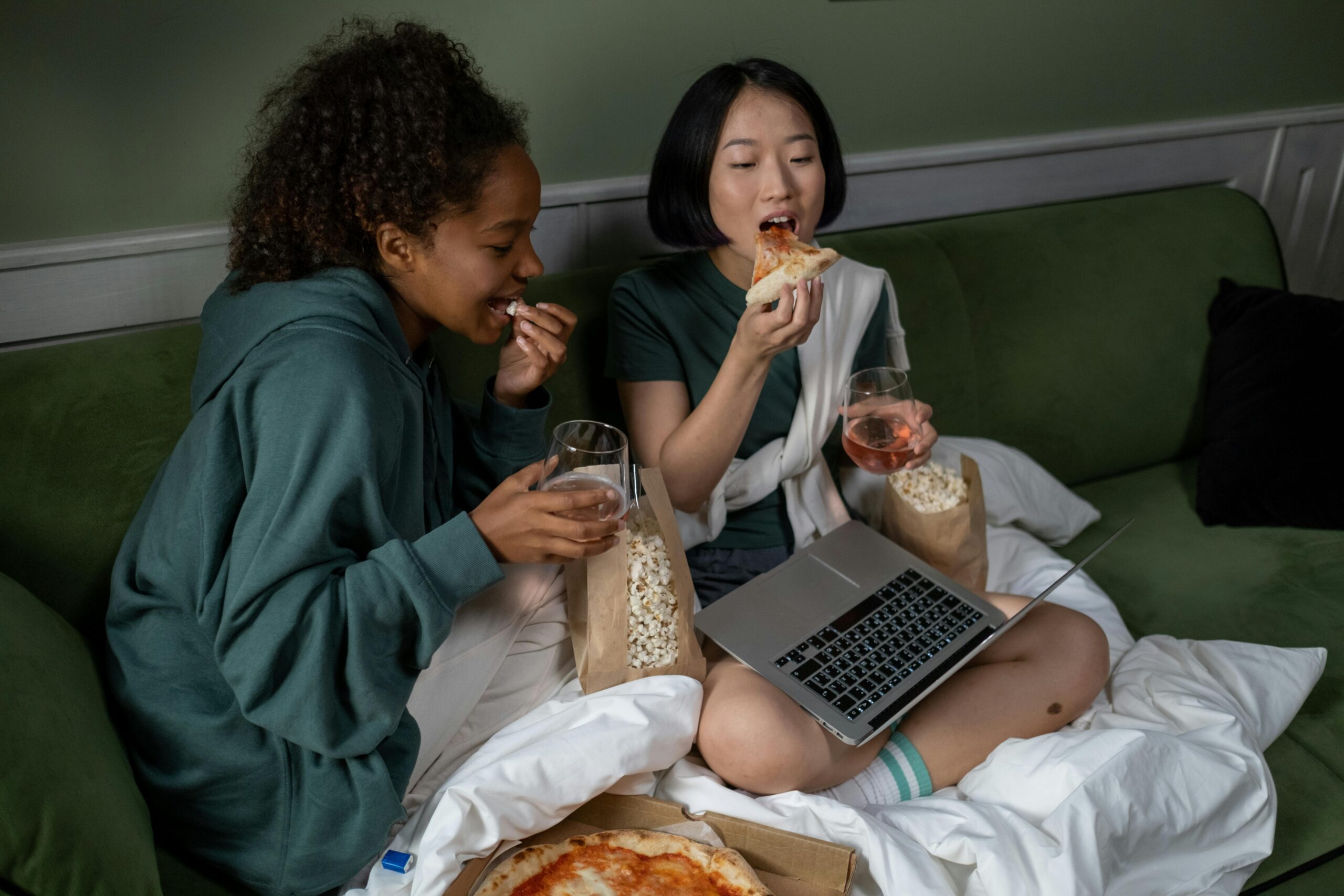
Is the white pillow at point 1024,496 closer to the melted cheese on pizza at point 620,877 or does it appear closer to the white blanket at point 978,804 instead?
the white blanket at point 978,804

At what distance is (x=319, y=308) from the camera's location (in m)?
1.26

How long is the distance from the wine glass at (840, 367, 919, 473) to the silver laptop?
7.1 inches

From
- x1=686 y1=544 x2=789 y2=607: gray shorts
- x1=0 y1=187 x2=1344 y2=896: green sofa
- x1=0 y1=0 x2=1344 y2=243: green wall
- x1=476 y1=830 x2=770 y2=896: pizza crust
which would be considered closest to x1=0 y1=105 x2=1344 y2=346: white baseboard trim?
x1=0 y1=0 x2=1344 y2=243: green wall

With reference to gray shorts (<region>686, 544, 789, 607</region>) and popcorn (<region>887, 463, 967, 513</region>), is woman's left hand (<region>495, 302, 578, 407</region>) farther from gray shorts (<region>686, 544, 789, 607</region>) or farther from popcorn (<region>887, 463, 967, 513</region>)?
popcorn (<region>887, 463, 967, 513</region>)

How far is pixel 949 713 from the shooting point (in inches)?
62.9

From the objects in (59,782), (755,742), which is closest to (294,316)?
(59,782)

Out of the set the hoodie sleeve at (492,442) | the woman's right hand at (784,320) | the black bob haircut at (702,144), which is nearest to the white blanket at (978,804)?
the hoodie sleeve at (492,442)

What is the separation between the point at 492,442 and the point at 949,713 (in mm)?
803

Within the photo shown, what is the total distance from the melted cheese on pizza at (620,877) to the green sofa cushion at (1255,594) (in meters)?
0.87

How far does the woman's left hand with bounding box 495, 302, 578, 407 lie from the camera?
→ 1.50m

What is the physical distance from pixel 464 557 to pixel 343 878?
446 millimetres

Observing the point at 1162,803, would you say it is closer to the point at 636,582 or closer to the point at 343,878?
the point at 636,582

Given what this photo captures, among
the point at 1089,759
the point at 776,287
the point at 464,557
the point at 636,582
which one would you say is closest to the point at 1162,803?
the point at 1089,759

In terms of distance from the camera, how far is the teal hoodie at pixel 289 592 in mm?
1163
